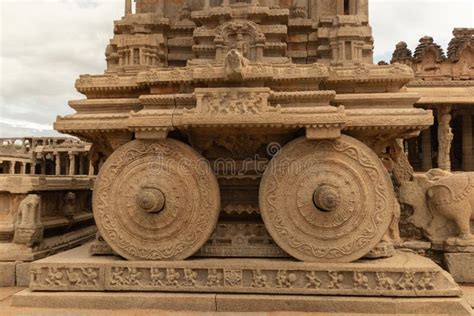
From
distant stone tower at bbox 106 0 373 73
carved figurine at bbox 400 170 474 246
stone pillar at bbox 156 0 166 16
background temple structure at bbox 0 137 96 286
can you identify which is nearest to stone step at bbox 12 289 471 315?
background temple structure at bbox 0 137 96 286

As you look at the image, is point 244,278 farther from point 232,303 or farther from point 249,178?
point 249,178

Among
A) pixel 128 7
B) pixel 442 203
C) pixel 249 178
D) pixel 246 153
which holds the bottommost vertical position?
pixel 442 203

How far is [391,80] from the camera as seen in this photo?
446 cm

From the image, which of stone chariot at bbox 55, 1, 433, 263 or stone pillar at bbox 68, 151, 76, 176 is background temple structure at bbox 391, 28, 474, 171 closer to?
stone chariot at bbox 55, 1, 433, 263

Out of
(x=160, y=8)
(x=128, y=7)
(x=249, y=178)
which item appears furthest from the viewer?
(x=128, y=7)

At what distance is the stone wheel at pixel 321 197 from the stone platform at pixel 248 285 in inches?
8.4

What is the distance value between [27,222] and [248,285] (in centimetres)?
315

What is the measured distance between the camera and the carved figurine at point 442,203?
473 centimetres

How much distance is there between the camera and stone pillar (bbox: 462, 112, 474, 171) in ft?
73.7

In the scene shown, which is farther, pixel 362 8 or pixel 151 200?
pixel 362 8

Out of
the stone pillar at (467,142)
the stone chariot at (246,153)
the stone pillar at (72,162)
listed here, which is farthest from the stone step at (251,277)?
the stone pillar at (72,162)

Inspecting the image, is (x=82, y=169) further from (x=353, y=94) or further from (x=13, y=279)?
(x=353, y=94)

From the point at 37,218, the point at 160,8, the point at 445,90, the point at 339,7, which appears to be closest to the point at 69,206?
the point at 37,218

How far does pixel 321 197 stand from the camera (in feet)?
13.1
